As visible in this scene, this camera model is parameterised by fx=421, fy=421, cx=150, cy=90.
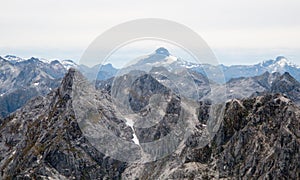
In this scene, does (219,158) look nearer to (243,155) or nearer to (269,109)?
(243,155)

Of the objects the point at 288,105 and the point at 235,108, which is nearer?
the point at 288,105

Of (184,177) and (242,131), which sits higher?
(242,131)

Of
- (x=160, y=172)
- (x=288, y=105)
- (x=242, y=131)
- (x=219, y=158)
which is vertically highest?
(x=288, y=105)

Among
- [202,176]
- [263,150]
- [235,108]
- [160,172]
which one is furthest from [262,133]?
[160,172]

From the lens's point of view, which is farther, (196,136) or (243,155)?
(196,136)

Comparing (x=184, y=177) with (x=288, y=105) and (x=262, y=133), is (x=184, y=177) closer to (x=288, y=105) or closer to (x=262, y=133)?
(x=262, y=133)

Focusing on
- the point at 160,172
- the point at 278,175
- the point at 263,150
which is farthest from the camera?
the point at 160,172

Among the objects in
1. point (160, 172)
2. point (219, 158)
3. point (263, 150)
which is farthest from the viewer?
point (160, 172)

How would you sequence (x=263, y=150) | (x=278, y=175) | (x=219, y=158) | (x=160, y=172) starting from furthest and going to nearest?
(x=160, y=172), (x=219, y=158), (x=263, y=150), (x=278, y=175)

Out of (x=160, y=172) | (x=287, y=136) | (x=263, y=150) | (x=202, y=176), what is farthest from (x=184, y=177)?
(x=287, y=136)
